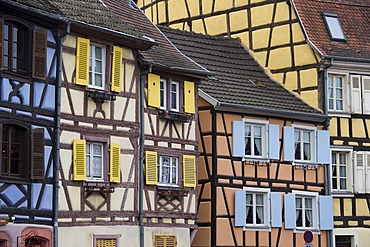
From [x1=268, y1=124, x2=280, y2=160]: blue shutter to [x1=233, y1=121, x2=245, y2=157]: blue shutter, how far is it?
128 cm

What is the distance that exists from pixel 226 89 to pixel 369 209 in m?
7.56

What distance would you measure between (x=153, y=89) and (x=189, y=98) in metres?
1.82

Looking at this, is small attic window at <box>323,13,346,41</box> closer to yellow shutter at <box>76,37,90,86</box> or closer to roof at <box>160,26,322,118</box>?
roof at <box>160,26,322,118</box>

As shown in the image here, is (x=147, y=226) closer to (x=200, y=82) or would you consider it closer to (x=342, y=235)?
(x=200, y=82)

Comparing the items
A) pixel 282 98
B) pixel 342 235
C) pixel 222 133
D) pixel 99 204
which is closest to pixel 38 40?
pixel 99 204

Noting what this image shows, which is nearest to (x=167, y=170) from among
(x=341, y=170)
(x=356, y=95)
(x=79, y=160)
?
(x=79, y=160)

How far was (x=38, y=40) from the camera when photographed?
2598 centimetres

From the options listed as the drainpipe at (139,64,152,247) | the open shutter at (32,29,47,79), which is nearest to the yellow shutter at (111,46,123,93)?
the drainpipe at (139,64,152,247)

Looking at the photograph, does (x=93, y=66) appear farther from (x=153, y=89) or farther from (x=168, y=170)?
(x=168, y=170)

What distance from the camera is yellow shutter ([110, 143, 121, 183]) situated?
28.5 meters

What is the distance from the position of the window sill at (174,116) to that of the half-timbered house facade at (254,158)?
7.94 feet

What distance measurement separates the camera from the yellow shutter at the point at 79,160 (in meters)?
27.1

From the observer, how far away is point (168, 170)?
31.6m

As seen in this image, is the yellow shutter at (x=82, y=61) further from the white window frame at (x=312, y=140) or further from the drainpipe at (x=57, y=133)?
the white window frame at (x=312, y=140)
